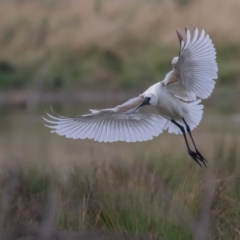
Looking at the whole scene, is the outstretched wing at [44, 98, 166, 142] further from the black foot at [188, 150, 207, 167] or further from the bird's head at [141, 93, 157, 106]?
the black foot at [188, 150, 207, 167]

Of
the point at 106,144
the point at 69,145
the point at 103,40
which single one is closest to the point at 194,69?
the point at 69,145

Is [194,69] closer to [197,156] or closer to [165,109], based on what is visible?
[165,109]

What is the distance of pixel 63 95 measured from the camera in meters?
11.0

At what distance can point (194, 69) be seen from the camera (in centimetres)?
312

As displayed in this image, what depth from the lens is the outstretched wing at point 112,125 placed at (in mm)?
3244

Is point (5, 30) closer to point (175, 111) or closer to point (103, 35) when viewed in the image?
point (103, 35)

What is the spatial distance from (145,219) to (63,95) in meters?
7.84

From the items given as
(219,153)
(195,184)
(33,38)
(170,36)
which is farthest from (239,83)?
(195,184)

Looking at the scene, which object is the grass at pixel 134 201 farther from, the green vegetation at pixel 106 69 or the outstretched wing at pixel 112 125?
the green vegetation at pixel 106 69

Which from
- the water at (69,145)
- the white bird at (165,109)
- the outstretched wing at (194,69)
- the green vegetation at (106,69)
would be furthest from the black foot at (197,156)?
the green vegetation at (106,69)

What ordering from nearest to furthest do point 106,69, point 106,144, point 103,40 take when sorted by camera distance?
point 106,144
point 106,69
point 103,40

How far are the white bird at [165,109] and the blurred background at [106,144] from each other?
0.19 m

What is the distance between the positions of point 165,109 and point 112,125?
24 cm

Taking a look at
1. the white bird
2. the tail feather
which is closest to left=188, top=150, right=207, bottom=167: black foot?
the white bird
